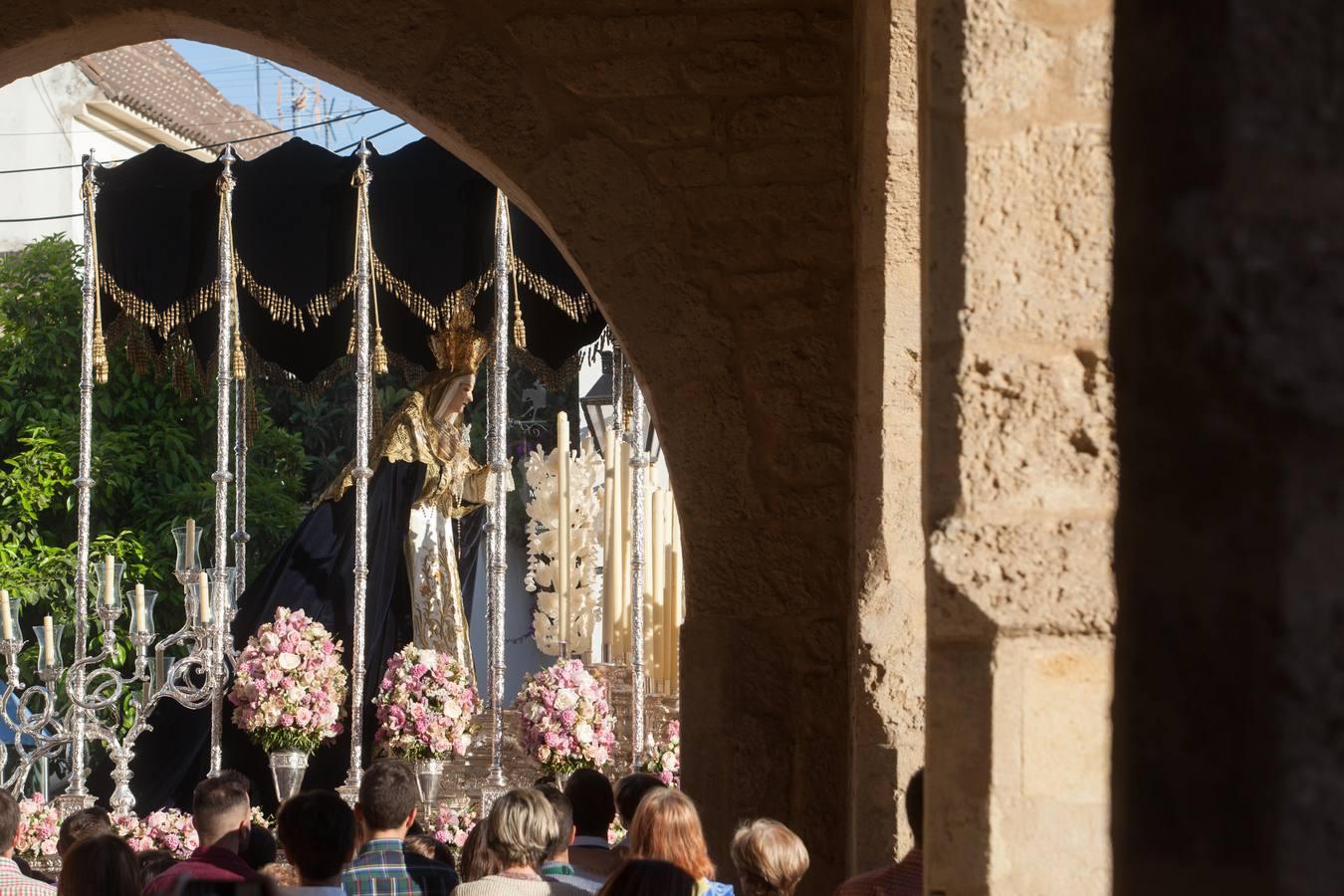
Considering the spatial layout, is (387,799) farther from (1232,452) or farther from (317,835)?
(1232,452)

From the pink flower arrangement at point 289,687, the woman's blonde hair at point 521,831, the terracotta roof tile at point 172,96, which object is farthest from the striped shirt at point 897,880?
the terracotta roof tile at point 172,96

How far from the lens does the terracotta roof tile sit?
1523 centimetres

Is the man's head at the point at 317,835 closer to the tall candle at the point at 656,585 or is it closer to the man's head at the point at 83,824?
the man's head at the point at 83,824

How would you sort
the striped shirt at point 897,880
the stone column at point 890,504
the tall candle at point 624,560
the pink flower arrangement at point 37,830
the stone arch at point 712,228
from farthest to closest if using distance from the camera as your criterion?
the tall candle at point 624,560 < the pink flower arrangement at point 37,830 < the stone arch at point 712,228 < the stone column at point 890,504 < the striped shirt at point 897,880

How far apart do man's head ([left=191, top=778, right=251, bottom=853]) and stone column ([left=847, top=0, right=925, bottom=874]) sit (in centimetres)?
122

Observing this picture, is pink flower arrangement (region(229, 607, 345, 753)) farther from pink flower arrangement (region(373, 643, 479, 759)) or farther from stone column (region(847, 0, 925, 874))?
stone column (region(847, 0, 925, 874))

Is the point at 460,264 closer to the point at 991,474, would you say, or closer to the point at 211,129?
the point at 991,474

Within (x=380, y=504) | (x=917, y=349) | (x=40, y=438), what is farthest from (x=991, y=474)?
(x=40, y=438)

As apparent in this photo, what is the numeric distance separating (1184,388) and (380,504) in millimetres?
7173

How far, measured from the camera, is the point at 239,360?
7141mm

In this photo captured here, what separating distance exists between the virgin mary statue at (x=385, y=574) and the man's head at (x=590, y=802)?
3739mm

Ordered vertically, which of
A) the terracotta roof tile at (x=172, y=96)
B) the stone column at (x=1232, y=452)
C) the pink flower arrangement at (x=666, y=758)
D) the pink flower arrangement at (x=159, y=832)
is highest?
the terracotta roof tile at (x=172, y=96)

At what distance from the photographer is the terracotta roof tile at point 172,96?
15.2 metres

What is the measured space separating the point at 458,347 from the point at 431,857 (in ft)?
13.5
